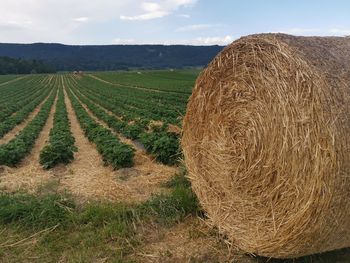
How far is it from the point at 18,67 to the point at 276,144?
437 feet

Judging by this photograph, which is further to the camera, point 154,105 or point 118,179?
point 154,105

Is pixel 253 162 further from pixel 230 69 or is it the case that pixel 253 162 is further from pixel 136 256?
pixel 136 256

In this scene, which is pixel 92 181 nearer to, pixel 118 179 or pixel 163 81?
pixel 118 179

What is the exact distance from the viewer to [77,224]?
6324 mm

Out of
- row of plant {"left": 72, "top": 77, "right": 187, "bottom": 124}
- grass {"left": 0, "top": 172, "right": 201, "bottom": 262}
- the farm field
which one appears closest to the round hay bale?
the farm field

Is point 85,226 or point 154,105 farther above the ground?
point 85,226

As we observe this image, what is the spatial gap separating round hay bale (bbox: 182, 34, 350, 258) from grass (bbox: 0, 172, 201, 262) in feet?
2.45

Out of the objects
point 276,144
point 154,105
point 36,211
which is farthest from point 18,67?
point 276,144

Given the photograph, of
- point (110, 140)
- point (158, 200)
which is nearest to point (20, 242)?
point (158, 200)

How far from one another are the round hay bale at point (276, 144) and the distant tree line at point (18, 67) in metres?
126

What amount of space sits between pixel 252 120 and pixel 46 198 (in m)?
3.52

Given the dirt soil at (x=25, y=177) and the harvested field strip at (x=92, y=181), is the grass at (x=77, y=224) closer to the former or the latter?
the harvested field strip at (x=92, y=181)

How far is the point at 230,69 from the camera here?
5.62 m

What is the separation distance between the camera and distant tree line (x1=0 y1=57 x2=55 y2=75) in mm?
124375
